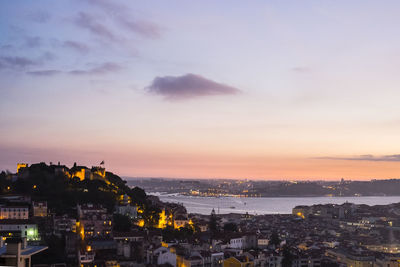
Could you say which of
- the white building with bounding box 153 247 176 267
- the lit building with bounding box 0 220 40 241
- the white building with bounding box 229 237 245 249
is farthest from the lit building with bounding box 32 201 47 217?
the white building with bounding box 229 237 245 249

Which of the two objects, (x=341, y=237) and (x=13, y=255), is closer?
(x=13, y=255)

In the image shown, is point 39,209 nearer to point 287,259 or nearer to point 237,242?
point 237,242

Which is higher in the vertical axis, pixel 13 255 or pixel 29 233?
pixel 13 255

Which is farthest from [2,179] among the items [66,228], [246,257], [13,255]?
[13,255]

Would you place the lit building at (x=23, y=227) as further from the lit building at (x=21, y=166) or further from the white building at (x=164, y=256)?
the lit building at (x=21, y=166)

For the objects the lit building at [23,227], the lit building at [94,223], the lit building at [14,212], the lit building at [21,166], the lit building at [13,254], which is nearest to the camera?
the lit building at [13,254]

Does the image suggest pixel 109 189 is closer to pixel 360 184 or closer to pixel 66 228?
pixel 66 228

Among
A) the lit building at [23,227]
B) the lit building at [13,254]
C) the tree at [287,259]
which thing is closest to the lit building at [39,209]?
the lit building at [23,227]

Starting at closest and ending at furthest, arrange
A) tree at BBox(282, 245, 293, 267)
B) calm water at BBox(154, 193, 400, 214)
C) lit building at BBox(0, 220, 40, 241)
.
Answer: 1. lit building at BBox(0, 220, 40, 241)
2. tree at BBox(282, 245, 293, 267)
3. calm water at BBox(154, 193, 400, 214)

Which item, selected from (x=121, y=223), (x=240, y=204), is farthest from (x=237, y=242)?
(x=240, y=204)

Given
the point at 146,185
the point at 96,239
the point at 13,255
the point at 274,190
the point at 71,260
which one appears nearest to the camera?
the point at 13,255

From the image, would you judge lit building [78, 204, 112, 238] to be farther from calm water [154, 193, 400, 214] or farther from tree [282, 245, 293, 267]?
calm water [154, 193, 400, 214]
